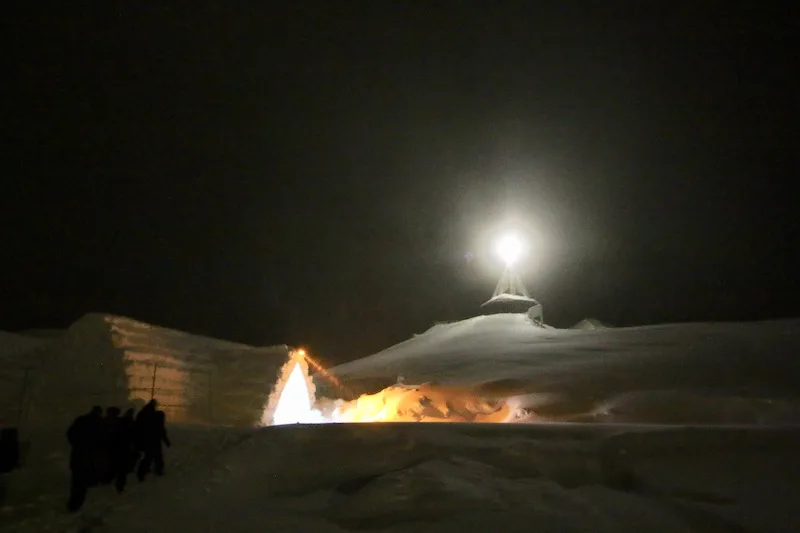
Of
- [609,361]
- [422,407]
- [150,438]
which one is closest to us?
[150,438]

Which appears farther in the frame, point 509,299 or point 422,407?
point 509,299

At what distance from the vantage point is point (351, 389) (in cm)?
2841

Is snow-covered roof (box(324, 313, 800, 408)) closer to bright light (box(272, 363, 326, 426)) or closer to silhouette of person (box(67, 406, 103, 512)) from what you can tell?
bright light (box(272, 363, 326, 426))

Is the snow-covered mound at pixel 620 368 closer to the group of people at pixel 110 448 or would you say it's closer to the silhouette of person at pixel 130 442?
the group of people at pixel 110 448

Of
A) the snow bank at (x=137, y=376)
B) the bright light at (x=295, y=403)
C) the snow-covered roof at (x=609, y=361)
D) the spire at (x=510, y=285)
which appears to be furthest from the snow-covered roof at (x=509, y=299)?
the snow bank at (x=137, y=376)

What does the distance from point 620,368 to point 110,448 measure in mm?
18137

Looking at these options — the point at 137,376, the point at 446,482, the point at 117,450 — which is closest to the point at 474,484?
the point at 446,482

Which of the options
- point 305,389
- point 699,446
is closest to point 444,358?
point 305,389

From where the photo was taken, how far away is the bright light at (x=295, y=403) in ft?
69.5

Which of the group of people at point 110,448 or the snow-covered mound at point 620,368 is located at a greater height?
the snow-covered mound at point 620,368

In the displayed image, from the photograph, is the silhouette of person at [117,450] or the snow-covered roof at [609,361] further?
the snow-covered roof at [609,361]

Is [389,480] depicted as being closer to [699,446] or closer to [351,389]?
[699,446]

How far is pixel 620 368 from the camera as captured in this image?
72.3 feet

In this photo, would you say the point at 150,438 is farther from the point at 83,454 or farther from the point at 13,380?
the point at 13,380
